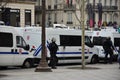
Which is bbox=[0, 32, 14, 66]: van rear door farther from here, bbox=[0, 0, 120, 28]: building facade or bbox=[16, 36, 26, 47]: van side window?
bbox=[0, 0, 120, 28]: building facade

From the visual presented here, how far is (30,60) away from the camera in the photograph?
28859 millimetres

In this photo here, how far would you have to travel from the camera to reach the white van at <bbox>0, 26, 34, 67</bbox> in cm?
2656

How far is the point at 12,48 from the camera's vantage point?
27.0m

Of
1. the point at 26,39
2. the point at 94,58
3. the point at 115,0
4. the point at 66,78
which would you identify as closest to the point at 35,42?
the point at 26,39

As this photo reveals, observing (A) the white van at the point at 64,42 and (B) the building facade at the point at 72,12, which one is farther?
(B) the building facade at the point at 72,12

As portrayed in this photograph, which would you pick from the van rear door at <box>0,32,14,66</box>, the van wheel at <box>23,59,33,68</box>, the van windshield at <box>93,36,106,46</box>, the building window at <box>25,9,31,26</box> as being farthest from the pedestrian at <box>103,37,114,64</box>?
the building window at <box>25,9,31,26</box>

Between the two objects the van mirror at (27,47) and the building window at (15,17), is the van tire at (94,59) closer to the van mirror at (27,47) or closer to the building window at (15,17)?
the van mirror at (27,47)

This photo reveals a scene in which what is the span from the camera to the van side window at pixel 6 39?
2657 cm

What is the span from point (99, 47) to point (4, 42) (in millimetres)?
9793

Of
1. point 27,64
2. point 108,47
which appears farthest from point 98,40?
point 27,64

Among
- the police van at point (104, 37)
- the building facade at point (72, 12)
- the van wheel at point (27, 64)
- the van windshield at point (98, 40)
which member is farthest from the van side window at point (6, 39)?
the building facade at point (72, 12)

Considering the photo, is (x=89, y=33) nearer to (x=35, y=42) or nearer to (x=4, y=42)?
(x=35, y=42)

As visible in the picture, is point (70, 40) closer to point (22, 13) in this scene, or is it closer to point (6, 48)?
point (6, 48)

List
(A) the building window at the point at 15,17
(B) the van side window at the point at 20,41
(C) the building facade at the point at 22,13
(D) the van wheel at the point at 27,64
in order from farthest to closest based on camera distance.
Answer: (A) the building window at the point at 15,17 < (C) the building facade at the point at 22,13 < (D) the van wheel at the point at 27,64 < (B) the van side window at the point at 20,41
